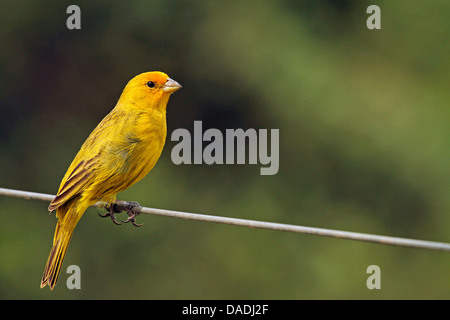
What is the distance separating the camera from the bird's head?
5.61 m

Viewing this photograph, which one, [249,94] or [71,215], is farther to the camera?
[249,94]

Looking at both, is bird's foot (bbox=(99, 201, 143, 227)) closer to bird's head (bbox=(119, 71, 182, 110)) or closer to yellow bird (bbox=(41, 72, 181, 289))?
yellow bird (bbox=(41, 72, 181, 289))

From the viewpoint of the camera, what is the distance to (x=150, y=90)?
5641mm

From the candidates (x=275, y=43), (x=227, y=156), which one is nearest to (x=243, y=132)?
(x=227, y=156)

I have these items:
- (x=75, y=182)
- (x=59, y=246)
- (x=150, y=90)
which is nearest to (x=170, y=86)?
(x=150, y=90)

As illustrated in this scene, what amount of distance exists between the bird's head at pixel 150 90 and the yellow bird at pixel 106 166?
6cm

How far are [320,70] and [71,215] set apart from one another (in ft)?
20.5

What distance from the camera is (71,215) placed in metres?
5.12

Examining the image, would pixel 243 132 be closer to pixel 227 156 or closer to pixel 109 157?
pixel 227 156

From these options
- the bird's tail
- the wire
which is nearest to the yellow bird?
the bird's tail

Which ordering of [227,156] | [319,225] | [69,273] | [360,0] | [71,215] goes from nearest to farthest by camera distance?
[71,215]
[69,273]
[319,225]
[227,156]
[360,0]

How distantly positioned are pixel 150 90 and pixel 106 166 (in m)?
0.74

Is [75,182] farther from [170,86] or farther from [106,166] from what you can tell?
[170,86]

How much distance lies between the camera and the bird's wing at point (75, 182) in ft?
16.3
